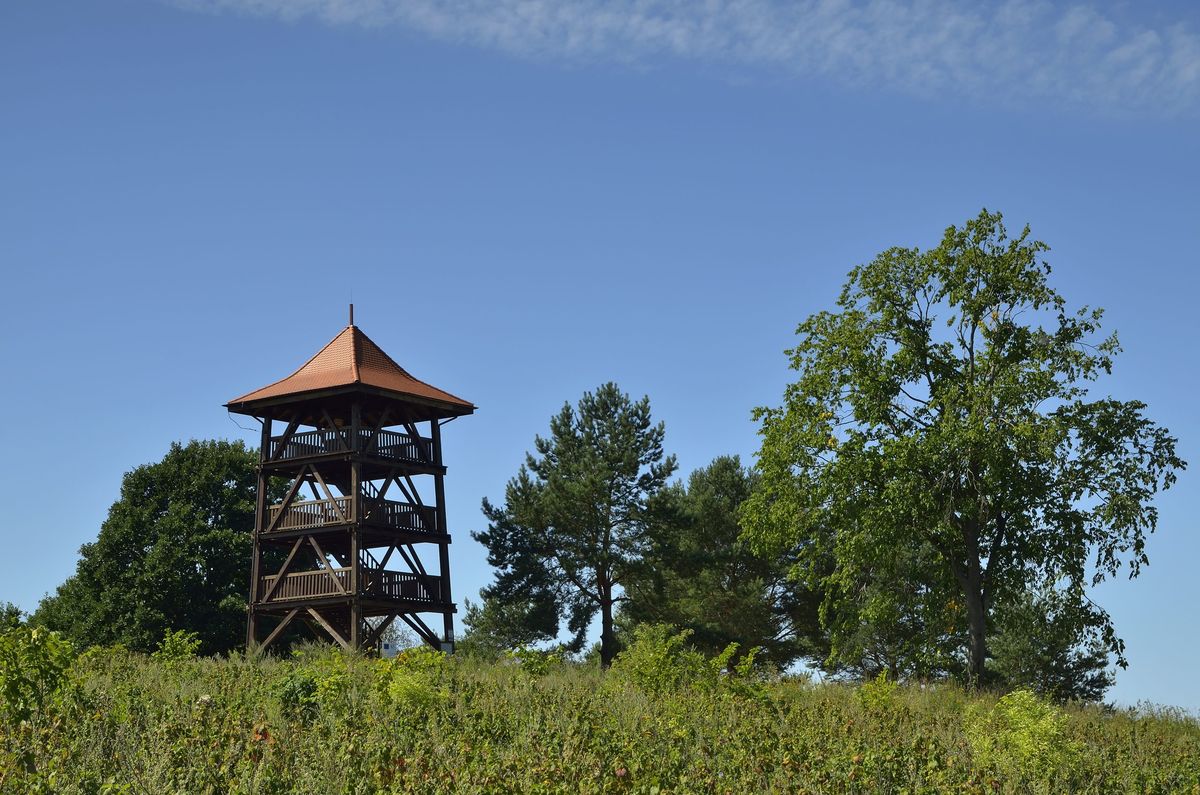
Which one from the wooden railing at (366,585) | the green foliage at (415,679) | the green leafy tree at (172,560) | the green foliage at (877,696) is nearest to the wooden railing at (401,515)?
the wooden railing at (366,585)

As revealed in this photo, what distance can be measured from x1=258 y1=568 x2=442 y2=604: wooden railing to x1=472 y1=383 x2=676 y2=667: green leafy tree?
12261mm

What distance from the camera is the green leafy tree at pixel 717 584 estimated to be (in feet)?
151

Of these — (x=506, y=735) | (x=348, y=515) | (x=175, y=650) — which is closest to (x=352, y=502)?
(x=348, y=515)

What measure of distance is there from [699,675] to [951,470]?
13984 mm

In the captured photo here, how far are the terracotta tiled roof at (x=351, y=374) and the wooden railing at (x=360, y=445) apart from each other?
1.20 metres

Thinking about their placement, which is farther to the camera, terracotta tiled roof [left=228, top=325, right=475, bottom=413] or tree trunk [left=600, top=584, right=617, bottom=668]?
tree trunk [left=600, top=584, right=617, bottom=668]

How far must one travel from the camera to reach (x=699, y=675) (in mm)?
16359

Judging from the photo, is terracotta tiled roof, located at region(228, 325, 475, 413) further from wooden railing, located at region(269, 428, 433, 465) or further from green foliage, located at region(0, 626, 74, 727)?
green foliage, located at region(0, 626, 74, 727)

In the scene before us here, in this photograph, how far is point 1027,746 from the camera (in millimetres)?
11797

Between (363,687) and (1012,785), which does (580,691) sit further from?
(1012,785)

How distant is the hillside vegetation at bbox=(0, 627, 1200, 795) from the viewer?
8.63 meters

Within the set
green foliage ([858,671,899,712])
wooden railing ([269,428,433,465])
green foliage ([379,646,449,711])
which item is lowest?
green foliage ([858,671,899,712])

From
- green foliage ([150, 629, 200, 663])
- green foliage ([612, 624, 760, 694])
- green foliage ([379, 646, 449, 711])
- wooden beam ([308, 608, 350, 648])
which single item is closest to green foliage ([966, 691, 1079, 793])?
green foliage ([612, 624, 760, 694])

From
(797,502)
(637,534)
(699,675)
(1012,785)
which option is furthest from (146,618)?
(1012,785)
